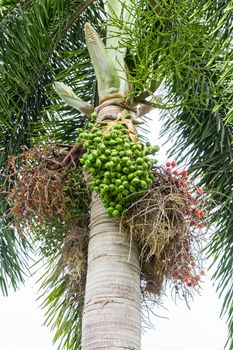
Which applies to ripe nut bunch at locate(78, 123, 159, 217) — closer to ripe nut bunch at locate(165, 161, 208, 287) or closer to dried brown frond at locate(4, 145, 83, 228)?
ripe nut bunch at locate(165, 161, 208, 287)

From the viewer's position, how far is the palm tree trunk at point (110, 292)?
2336 mm

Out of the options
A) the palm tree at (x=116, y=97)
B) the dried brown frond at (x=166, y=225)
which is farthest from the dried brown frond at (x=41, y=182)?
the dried brown frond at (x=166, y=225)

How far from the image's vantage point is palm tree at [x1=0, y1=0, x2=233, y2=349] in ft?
8.39

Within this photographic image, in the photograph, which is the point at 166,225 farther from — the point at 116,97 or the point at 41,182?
the point at 116,97

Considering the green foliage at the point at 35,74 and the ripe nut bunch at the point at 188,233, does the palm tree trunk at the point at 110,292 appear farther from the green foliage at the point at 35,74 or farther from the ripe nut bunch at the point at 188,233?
the green foliage at the point at 35,74

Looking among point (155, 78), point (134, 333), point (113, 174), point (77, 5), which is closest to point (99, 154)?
point (113, 174)

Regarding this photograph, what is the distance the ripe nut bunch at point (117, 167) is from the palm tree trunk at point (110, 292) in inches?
5.3

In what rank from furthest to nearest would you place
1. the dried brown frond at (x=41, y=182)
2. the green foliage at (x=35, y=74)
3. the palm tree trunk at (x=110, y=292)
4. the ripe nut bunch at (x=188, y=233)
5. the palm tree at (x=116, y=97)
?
the green foliage at (x=35, y=74) < the dried brown frond at (x=41, y=182) < the ripe nut bunch at (x=188, y=233) < the palm tree at (x=116, y=97) < the palm tree trunk at (x=110, y=292)

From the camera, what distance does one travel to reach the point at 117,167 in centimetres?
255

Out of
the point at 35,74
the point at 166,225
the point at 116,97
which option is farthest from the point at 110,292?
the point at 35,74

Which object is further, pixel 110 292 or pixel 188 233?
pixel 188 233

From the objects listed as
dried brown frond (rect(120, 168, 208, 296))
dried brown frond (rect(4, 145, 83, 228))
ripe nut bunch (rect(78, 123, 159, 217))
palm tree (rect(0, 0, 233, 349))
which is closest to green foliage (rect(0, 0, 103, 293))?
palm tree (rect(0, 0, 233, 349))

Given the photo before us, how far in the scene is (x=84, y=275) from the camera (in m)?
3.12

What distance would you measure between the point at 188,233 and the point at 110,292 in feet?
1.63
